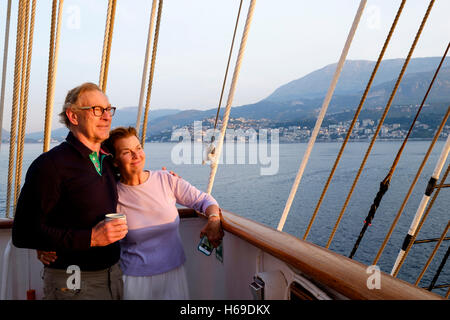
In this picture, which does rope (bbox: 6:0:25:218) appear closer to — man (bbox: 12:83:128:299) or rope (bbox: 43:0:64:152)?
rope (bbox: 43:0:64:152)

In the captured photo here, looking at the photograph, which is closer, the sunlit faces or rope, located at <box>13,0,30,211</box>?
the sunlit faces

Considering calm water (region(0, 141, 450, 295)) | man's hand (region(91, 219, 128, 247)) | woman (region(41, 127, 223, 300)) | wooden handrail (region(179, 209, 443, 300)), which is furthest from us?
calm water (region(0, 141, 450, 295))

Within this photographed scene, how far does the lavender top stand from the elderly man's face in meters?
0.24

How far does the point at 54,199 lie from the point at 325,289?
0.73m

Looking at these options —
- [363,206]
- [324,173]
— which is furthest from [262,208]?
[324,173]

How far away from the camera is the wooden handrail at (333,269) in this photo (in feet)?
2.13

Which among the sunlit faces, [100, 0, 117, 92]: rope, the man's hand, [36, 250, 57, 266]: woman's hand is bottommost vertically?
[36, 250, 57, 266]: woman's hand

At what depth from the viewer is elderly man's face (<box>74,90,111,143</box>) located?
1.10m

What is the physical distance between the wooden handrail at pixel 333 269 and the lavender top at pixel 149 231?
11.0 inches

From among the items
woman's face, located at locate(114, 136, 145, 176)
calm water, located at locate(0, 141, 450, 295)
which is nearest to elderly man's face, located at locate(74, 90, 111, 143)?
woman's face, located at locate(114, 136, 145, 176)

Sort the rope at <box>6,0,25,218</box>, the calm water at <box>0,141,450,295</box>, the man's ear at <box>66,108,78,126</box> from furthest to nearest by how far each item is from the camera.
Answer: the calm water at <box>0,141,450,295</box> < the rope at <box>6,0,25,218</box> < the man's ear at <box>66,108,78,126</box>

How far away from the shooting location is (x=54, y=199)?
99 cm
